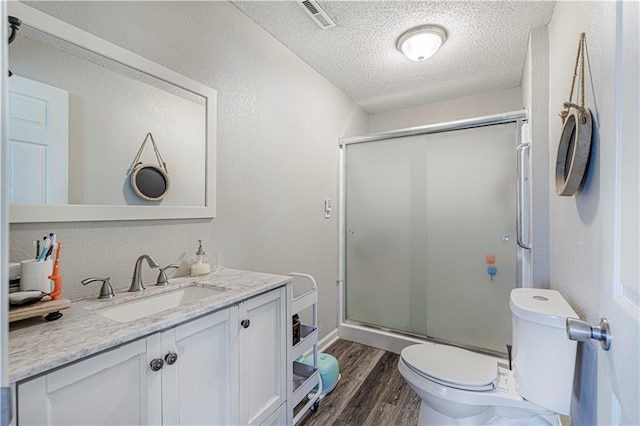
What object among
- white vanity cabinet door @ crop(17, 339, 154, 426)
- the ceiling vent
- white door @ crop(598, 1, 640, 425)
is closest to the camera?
white door @ crop(598, 1, 640, 425)

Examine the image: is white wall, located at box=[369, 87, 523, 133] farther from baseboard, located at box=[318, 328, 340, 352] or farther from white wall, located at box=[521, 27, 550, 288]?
baseboard, located at box=[318, 328, 340, 352]

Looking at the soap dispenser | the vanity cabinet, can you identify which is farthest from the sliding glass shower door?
the soap dispenser

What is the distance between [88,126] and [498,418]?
2181 mm

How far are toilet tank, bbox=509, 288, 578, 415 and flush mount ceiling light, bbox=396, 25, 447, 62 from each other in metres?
1.70

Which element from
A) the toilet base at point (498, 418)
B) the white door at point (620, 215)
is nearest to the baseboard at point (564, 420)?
the toilet base at point (498, 418)

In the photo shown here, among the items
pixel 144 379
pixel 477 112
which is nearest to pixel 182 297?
pixel 144 379

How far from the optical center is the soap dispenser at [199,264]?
145 cm

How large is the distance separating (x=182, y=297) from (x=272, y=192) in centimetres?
91

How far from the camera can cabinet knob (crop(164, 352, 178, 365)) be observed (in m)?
0.89

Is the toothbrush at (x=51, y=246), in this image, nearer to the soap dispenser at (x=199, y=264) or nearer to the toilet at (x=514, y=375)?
the soap dispenser at (x=199, y=264)

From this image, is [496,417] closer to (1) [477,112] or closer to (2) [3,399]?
(2) [3,399]

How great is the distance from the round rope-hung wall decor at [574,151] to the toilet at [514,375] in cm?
49

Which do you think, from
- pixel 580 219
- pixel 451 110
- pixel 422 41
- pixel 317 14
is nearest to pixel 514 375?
pixel 580 219

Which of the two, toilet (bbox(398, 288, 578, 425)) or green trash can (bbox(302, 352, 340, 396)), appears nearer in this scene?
toilet (bbox(398, 288, 578, 425))
